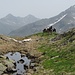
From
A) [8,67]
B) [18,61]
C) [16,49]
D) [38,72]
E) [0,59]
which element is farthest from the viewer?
[16,49]

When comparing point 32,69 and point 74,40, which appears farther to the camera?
point 74,40

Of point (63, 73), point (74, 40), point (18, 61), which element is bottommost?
point (63, 73)

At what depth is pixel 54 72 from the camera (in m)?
39.8

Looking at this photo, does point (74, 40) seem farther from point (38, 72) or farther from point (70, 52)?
point (38, 72)

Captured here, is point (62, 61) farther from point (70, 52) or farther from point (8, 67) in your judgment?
point (8, 67)

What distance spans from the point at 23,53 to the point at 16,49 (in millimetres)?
6193

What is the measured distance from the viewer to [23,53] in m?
65.5

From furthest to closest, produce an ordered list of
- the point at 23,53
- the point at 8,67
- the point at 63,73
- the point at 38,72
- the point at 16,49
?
the point at 16,49
the point at 23,53
the point at 8,67
the point at 38,72
the point at 63,73

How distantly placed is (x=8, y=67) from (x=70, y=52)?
14849mm

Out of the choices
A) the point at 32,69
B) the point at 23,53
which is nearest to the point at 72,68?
the point at 32,69

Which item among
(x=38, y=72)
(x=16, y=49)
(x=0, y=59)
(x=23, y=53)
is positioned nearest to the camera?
(x=38, y=72)

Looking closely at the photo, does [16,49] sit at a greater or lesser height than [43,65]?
greater

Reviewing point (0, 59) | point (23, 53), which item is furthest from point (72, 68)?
point (23, 53)

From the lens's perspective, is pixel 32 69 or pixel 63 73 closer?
pixel 63 73
